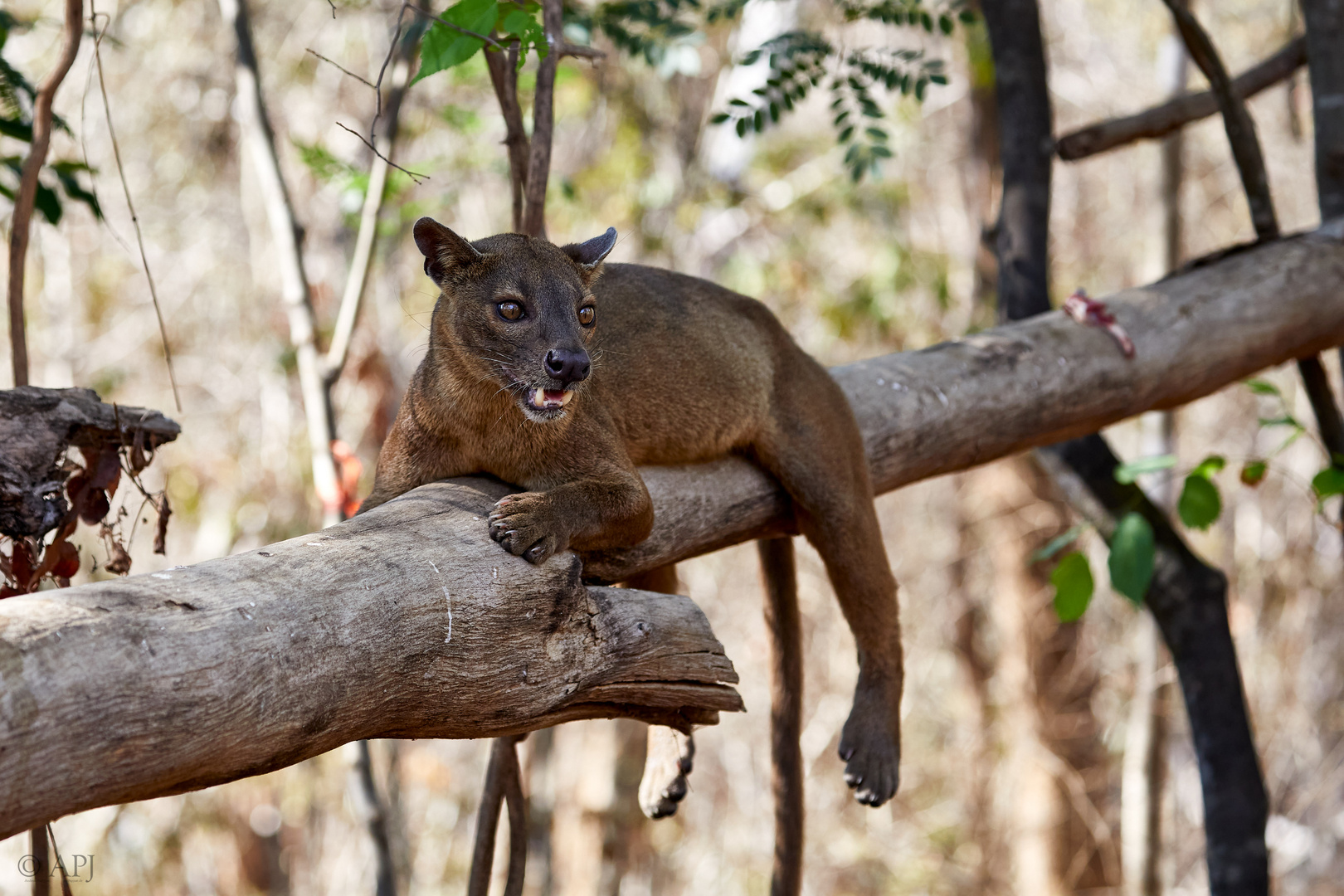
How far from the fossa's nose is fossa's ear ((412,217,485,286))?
471 mm

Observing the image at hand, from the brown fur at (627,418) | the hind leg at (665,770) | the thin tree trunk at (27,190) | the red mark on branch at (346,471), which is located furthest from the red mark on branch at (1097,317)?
the thin tree trunk at (27,190)

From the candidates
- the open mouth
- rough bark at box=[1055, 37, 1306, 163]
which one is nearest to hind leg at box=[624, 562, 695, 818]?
the open mouth

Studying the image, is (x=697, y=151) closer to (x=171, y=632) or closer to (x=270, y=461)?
(x=270, y=461)

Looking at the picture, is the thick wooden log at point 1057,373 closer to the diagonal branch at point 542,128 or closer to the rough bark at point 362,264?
the diagonal branch at point 542,128

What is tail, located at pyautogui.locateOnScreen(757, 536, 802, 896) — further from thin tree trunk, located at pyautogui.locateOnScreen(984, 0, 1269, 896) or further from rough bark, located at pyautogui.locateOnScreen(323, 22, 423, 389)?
rough bark, located at pyautogui.locateOnScreen(323, 22, 423, 389)

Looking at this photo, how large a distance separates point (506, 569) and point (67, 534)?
4.32ft

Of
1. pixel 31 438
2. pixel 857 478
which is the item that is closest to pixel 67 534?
pixel 31 438

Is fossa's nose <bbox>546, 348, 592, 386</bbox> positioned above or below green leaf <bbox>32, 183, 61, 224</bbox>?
Result: below

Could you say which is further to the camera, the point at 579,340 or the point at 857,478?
the point at 857,478

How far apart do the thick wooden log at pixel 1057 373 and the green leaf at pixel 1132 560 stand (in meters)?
0.57

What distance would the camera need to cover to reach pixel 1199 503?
4418mm

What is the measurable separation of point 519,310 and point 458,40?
820 mm

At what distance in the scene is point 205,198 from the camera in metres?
10.4

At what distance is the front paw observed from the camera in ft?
9.40
